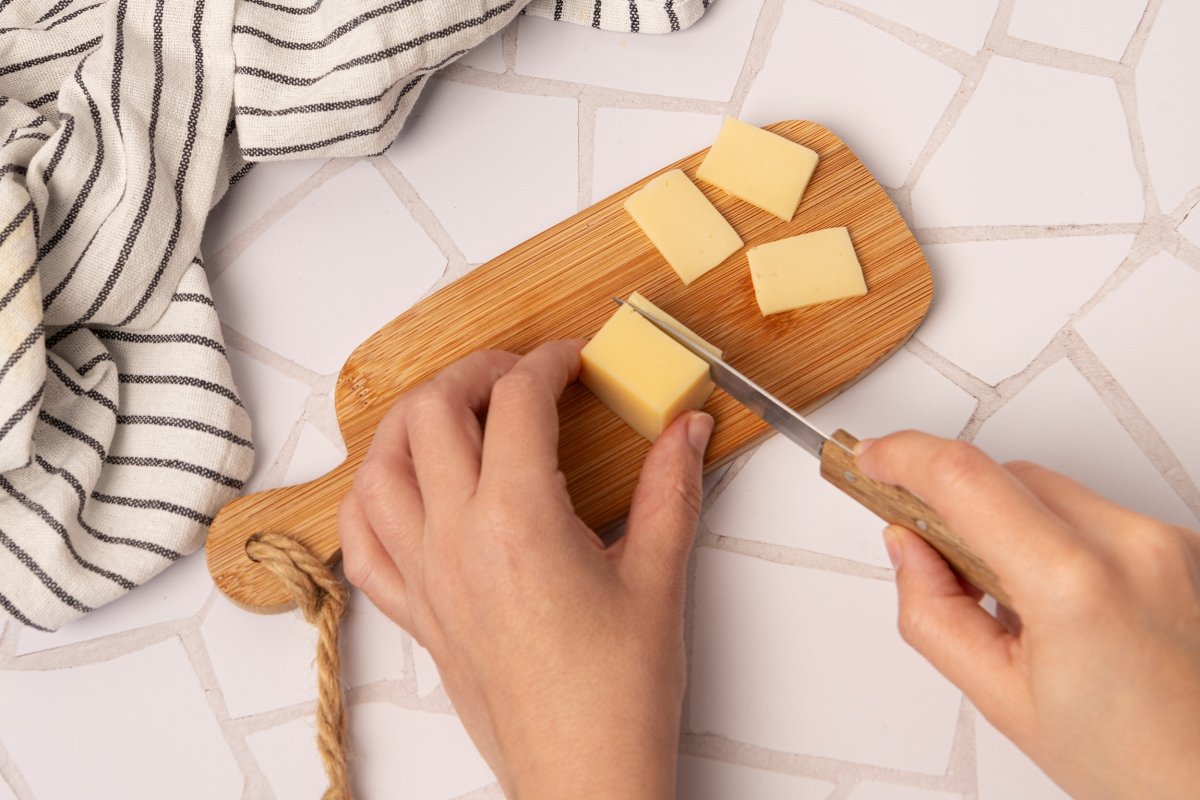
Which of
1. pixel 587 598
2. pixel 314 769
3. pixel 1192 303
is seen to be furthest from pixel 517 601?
pixel 1192 303

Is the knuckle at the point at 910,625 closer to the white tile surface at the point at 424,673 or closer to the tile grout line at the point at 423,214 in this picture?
the white tile surface at the point at 424,673

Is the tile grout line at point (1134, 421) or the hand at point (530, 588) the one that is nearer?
the hand at point (530, 588)

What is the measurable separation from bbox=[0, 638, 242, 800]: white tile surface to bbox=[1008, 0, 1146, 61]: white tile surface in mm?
1411

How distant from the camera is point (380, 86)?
1.26 meters

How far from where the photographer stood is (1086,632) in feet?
2.57

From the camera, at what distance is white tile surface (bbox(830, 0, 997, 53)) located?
1.34 meters

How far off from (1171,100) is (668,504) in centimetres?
90

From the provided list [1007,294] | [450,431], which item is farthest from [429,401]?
[1007,294]

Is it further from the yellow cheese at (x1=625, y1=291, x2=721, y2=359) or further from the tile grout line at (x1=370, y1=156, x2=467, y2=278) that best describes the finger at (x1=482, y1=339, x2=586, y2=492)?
the tile grout line at (x1=370, y1=156, x2=467, y2=278)

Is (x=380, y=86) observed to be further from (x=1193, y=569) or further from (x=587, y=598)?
(x=1193, y=569)

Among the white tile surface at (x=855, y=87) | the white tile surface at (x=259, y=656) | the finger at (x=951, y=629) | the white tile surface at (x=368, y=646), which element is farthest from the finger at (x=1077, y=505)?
the white tile surface at (x=259, y=656)

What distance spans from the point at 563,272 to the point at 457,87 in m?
0.36

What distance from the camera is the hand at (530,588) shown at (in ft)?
2.95

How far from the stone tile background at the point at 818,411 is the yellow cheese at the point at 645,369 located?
6.3 inches
